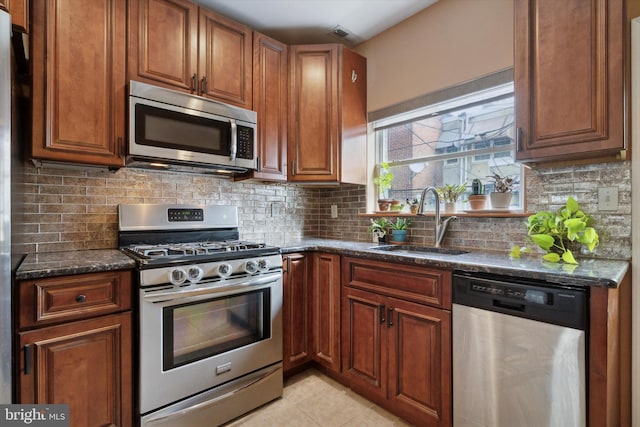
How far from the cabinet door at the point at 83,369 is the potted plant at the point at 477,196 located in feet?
6.86

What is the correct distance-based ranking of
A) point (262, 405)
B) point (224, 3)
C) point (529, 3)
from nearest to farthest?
point (529, 3) → point (262, 405) → point (224, 3)

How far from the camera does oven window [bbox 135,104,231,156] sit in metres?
1.84

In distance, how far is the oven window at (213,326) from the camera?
1.64m

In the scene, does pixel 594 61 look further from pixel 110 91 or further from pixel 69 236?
pixel 69 236

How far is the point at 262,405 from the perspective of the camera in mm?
1982

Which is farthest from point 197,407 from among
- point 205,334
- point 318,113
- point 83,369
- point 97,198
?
point 318,113

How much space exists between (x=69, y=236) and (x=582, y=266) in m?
2.66

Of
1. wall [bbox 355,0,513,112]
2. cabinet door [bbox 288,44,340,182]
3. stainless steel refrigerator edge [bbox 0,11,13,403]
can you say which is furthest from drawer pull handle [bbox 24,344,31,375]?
wall [bbox 355,0,513,112]

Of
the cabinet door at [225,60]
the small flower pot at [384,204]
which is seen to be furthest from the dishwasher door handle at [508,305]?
the cabinet door at [225,60]

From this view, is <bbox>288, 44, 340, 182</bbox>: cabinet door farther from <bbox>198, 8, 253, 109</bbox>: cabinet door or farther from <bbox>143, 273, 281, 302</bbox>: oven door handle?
<bbox>143, 273, 281, 302</bbox>: oven door handle

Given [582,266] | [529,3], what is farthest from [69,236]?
[529,3]

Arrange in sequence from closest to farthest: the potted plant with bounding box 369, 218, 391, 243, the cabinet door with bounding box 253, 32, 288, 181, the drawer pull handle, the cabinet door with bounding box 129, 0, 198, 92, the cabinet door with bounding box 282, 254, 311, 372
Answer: the drawer pull handle < the cabinet door with bounding box 129, 0, 198, 92 < the cabinet door with bounding box 282, 254, 311, 372 < the cabinet door with bounding box 253, 32, 288, 181 < the potted plant with bounding box 369, 218, 391, 243

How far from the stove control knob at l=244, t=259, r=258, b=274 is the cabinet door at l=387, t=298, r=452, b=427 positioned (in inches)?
31.5

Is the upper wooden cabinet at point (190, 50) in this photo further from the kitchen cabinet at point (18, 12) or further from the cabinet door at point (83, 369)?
the cabinet door at point (83, 369)
